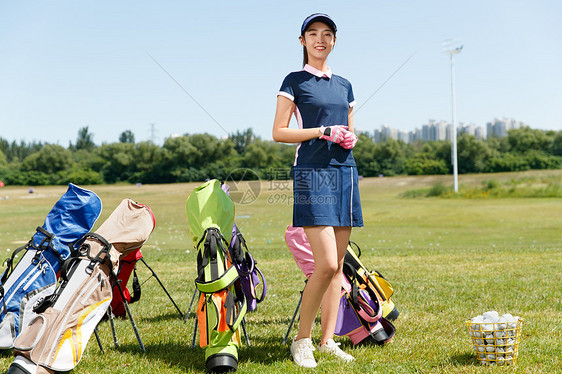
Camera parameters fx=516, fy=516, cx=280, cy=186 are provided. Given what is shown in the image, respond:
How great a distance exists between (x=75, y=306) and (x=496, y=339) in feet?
9.36

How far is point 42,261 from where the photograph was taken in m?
3.97

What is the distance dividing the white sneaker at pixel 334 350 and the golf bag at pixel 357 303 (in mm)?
358

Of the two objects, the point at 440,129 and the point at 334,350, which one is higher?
the point at 440,129

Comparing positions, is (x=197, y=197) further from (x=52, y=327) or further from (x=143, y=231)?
(x=52, y=327)

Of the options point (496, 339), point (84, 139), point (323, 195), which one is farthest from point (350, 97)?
point (84, 139)

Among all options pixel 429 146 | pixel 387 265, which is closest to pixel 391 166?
pixel 429 146

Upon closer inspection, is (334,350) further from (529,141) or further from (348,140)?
(529,141)

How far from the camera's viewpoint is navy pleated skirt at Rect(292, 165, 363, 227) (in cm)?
352

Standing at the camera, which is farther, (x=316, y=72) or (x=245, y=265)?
(x=245, y=265)

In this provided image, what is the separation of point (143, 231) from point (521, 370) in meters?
2.94

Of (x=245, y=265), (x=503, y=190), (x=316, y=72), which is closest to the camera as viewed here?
(x=316, y=72)

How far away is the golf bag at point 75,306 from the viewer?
3297 mm

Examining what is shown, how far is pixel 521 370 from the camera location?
11.1 feet

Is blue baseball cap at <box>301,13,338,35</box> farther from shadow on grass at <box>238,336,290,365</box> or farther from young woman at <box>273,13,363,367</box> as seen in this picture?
shadow on grass at <box>238,336,290,365</box>
